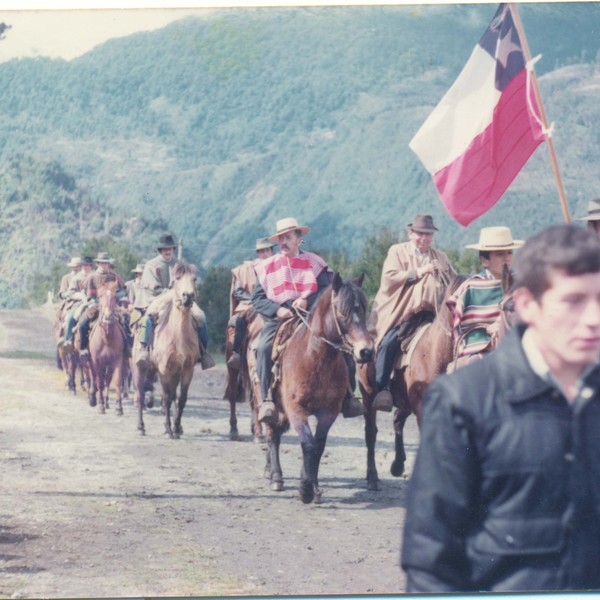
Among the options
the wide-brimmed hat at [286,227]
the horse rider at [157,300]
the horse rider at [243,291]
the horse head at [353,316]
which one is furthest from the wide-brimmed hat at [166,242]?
the horse head at [353,316]

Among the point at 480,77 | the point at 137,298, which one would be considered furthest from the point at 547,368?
the point at 137,298

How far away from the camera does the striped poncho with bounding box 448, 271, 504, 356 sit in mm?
7340

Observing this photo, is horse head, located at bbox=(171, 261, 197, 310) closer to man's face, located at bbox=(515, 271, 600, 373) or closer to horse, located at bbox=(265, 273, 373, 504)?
horse, located at bbox=(265, 273, 373, 504)

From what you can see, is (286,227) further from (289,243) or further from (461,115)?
(461,115)

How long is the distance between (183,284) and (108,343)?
2041mm

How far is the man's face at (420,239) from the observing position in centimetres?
862

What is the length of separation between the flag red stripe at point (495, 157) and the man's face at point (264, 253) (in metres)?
1.61

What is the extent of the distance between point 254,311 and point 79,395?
1.54m

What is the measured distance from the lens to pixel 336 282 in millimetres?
7949

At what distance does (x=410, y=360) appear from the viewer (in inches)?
343

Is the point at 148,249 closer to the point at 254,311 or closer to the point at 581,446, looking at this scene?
the point at 254,311

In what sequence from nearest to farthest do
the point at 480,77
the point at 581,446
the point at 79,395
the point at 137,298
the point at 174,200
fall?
the point at 581,446, the point at 480,77, the point at 174,200, the point at 79,395, the point at 137,298

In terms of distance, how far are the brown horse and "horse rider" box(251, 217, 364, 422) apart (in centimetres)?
42

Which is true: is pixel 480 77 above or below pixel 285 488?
above
